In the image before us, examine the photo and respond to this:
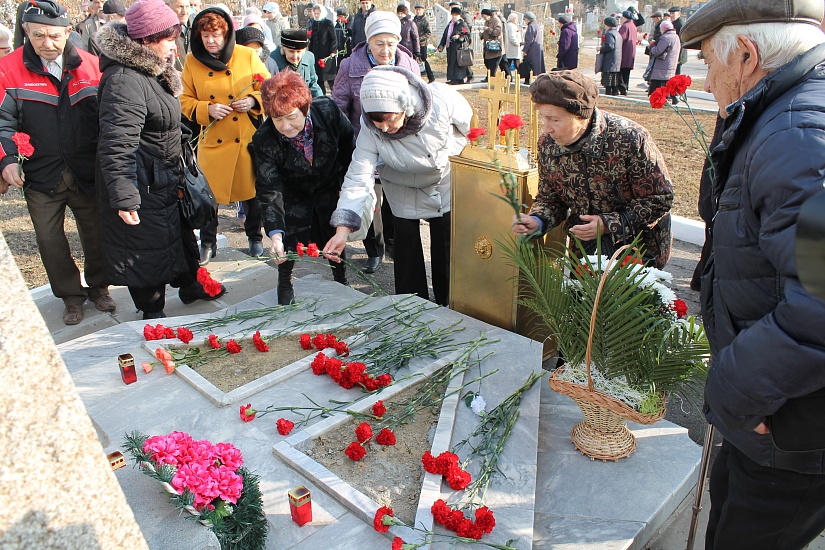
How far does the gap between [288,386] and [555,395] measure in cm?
121

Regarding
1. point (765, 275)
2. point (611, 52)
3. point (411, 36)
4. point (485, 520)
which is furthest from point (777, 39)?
point (611, 52)

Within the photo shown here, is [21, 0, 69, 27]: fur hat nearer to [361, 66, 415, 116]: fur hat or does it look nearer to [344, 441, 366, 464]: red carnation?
[361, 66, 415, 116]: fur hat

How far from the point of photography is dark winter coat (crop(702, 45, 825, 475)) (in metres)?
1.31

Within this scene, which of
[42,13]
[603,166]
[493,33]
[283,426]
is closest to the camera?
[283,426]

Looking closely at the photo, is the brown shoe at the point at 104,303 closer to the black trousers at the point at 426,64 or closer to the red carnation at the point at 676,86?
the red carnation at the point at 676,86

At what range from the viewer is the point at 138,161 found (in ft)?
11.3

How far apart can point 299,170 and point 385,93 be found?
0.84 meters

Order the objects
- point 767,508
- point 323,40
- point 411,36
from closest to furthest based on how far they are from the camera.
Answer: point 767,508, point 323,40, point 411,36

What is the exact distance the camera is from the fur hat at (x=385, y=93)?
3.08 metres

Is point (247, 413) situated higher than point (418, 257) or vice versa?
point (418, 257)

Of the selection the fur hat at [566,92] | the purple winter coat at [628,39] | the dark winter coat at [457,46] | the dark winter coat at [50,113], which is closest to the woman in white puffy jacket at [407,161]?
the fur hat at [566,92]

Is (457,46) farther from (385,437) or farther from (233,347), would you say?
(385,437)

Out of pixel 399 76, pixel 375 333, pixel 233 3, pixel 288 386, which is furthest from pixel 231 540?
pixel 233 3

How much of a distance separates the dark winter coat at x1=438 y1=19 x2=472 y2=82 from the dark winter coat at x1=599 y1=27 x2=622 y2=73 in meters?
2.86
